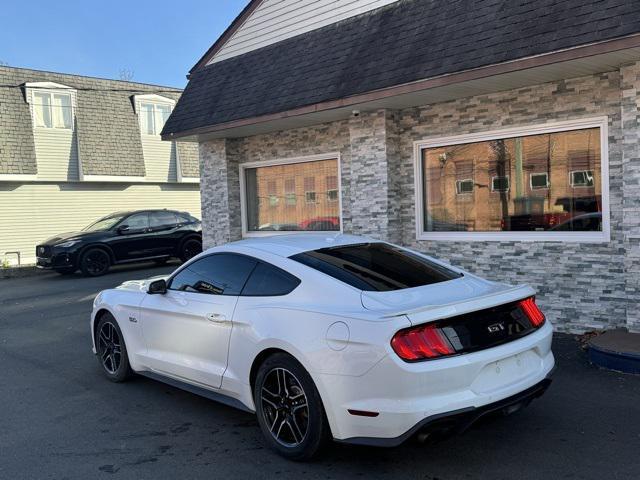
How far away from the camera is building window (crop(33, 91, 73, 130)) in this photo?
61.6 ft

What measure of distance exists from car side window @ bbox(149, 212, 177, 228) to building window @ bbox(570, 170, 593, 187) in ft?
38.5

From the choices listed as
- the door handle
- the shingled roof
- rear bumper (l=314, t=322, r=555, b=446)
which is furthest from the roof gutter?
the door handle

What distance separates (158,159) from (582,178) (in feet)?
55.5

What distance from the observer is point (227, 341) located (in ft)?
14.8

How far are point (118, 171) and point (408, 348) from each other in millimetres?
18208

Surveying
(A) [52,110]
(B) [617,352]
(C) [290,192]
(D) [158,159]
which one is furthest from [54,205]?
(B) [617,352]

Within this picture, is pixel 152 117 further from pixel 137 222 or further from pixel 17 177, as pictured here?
pixel 137 222

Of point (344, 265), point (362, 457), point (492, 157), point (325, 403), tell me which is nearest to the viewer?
point (325, 403)

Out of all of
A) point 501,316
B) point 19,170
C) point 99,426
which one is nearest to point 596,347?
point 501,316

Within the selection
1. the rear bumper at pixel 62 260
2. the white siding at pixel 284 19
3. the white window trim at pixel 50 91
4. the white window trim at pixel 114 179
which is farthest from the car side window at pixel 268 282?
the white window trim at pixel 50 91

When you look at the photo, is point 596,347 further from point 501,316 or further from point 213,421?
point 213,421

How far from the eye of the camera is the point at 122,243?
1559cm

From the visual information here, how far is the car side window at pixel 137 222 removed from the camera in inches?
628

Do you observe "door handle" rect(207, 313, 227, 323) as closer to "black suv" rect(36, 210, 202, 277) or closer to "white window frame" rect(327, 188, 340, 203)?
"white window frame" rect(327, 188, 340, 203)
